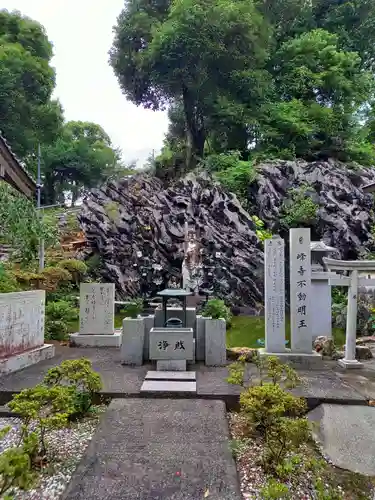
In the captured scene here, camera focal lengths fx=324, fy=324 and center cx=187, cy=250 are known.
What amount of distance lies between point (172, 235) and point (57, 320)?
23.8 feet

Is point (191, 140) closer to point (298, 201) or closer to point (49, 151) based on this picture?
point (298, 201)

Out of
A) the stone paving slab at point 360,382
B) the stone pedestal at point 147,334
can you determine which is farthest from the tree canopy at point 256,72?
the stone paving slab at point 360,382

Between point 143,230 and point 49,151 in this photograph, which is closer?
point 143,230

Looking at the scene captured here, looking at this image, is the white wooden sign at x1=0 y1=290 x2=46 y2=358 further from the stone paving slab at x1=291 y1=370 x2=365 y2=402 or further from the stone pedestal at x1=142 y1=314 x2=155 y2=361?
the stone paving slab at x1=291 y1=370 x2=365 y2=402

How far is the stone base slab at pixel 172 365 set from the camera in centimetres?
586

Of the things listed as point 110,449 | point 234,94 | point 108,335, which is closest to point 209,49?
point 234,94

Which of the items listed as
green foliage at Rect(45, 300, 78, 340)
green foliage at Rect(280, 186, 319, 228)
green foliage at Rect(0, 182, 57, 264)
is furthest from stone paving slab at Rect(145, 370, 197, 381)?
green foliage at Rect(280, 186, 319, 228)

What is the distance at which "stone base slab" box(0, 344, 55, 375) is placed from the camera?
5.58 m

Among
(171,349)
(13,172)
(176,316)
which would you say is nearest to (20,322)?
(171,349)

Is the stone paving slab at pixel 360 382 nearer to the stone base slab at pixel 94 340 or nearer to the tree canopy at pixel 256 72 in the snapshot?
the stone base slab at pixel 94 340

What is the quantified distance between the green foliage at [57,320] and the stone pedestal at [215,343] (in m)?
4.57

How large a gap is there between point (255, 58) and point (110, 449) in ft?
59.8

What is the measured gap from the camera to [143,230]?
52.4 ft

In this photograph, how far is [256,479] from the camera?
2.93 metres
